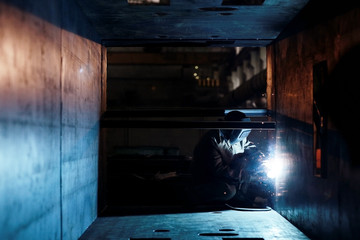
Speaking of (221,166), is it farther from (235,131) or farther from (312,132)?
(312,132)

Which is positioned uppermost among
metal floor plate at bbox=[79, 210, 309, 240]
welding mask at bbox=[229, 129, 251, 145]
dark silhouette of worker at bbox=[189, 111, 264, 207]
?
welding mask at bbox=[229, 129, 251, 145]

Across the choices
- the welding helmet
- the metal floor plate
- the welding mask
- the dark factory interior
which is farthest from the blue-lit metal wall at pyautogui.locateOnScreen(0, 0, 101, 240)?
the welding mask

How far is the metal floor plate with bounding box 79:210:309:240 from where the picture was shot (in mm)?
4461

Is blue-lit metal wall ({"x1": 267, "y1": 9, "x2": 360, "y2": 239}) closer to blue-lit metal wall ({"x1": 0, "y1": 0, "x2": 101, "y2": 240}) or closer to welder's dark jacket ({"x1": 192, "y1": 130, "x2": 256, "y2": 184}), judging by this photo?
welder's dark jacket ({"x1": 192, "y1": 130, "x2": 256, "y2": 184})

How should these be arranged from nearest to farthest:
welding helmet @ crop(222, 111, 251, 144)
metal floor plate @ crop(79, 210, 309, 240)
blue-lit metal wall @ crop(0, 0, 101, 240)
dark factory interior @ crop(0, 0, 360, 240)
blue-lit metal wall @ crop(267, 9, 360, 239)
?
blue-lit metal wall @ crop(0, 0, 101, 240) < dark factory interior @ crop(0, 0, 360, 240) < blue-lit metal wall @ crop(267, 9, 360, 239) < metal floor plate @ crop(79, 210, 309, 240) < welding helmet @ crop(222, 111, 251, 144)

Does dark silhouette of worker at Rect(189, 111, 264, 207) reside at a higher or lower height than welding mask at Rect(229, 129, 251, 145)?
lower

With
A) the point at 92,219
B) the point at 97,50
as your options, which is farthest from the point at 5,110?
the point at 97,50

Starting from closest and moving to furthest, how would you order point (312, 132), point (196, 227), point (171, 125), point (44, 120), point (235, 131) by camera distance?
point (44, 120) < point (312, 132) < point (196, 227) < point (171, 125) < point (235, 131)

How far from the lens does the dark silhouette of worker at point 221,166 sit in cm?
639

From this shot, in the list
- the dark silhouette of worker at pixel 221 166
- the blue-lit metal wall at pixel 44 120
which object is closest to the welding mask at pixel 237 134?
the dark silhouette of worker at pixel 221 166

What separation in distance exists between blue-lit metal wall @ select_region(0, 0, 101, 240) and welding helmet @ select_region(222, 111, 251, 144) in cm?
247

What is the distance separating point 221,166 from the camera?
21.3ft

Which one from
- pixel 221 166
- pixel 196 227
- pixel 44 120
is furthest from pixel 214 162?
pixel 44 120

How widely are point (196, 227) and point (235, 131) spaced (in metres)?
2.12
